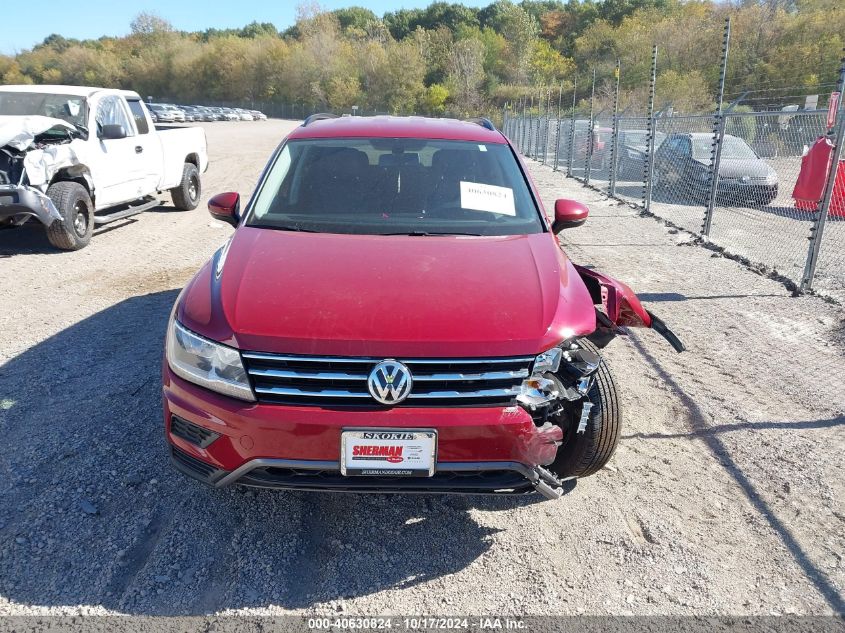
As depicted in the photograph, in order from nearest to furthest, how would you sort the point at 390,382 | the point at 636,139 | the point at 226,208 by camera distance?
the point at 390,382 → the point at 226,208 → the point at 636,139

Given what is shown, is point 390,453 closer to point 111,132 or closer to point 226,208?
point 226,208

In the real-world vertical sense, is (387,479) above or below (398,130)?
below

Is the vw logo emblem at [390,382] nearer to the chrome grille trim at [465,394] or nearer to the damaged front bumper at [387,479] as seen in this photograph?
the chrome grille trim at [465,394]

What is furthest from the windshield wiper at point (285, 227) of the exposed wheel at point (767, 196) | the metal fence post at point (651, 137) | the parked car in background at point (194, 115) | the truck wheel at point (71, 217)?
the parked car in background at point (194, 115)

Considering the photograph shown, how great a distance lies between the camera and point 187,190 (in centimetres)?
1134

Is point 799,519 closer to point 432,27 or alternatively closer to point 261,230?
point 261,230

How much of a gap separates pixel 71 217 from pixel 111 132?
4.59 ft

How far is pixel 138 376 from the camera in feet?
14.7

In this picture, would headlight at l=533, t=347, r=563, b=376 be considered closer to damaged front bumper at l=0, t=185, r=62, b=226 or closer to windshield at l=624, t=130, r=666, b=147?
damaged front bumper at l=0, t=185, r=62, b=226

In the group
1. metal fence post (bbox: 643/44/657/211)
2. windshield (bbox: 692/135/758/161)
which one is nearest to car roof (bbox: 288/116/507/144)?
windshield (bbox: 692/135/758/161)

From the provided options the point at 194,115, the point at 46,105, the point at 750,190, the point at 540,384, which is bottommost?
the point at 194,115

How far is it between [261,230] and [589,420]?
193cm

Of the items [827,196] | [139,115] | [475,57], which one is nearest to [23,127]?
[139,115]

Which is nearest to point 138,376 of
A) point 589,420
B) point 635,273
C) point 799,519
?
point 589,420
